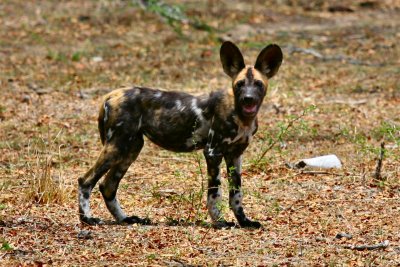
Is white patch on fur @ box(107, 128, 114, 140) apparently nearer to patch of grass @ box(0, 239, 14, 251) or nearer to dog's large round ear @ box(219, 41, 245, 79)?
dog's large round ear @ box(219, 41, 245, 79)

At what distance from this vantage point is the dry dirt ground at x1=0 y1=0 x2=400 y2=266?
5.92m

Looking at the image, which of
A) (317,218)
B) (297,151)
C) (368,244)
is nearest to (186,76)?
(297,151)

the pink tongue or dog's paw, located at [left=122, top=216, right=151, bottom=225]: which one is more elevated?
the pink tongue

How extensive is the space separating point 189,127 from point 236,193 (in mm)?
551

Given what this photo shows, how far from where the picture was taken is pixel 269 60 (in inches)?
258

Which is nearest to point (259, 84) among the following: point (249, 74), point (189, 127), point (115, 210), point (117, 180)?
point (249, 74)

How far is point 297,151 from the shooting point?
8.99 meters

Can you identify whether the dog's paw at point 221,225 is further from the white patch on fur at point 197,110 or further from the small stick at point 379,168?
the small stick at point 379,168

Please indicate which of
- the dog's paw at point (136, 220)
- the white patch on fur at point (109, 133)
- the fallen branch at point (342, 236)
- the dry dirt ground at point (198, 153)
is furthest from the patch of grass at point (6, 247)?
the fallen branch at point (342, 236)

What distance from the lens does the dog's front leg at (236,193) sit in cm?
645

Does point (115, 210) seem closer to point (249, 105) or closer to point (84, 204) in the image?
point (84, 204)

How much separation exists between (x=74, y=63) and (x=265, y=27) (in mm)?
4082

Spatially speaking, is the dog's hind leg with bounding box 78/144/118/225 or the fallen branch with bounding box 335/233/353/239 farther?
the dog's hind leg with bounding box 78/144/118/225

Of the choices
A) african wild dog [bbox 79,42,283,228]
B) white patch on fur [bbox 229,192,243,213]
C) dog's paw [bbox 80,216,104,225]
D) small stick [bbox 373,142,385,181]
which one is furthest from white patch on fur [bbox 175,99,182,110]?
small stick [bbox 373,142,385,181]
